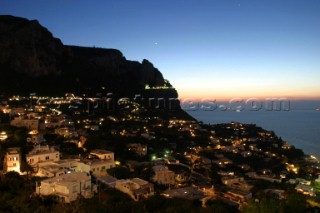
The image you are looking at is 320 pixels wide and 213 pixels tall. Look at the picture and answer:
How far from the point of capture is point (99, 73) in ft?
256

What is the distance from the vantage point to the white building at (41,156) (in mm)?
20875

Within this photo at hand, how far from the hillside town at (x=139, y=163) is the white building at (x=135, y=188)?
58mm

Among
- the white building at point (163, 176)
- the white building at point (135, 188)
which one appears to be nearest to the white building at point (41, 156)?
the white building at point (135, 188)

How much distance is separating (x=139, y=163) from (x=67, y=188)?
9.44 metres

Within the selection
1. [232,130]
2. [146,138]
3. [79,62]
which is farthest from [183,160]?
[79,62]

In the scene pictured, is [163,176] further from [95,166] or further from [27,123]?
[27,123]

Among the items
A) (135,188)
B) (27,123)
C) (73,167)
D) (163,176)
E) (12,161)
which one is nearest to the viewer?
(135,188)

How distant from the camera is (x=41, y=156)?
2112 cm

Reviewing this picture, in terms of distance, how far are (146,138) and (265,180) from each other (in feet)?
45.3

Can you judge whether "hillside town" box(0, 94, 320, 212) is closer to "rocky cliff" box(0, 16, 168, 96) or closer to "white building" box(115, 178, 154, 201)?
"white building" box(115, 178, 154, 201)

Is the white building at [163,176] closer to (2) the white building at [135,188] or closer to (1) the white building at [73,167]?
(2) the white building at [135,188]

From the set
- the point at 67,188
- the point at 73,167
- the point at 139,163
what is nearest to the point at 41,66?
the point at 139,163

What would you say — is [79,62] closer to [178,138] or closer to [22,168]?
[178,138]

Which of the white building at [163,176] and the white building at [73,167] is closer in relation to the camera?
the white building at [73,167]
